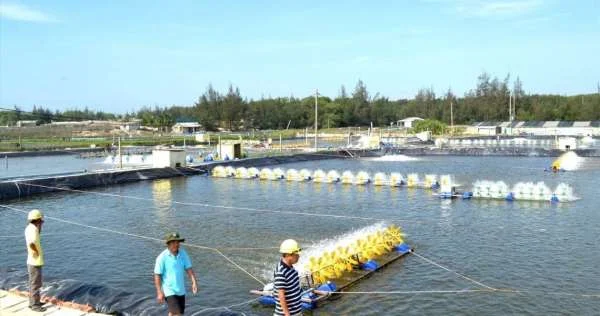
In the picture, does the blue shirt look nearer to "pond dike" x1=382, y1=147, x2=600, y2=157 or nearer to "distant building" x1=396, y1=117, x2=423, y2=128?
"pond dike" x1=382, y1=147, x2=600, y2=157

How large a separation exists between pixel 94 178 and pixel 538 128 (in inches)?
3280

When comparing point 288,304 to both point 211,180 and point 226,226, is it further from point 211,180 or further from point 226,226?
point 211,180

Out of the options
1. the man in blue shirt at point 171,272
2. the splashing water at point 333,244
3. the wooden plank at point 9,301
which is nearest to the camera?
the man in blue shirt at point 171,272

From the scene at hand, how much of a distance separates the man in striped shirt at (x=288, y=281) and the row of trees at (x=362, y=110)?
98648mm

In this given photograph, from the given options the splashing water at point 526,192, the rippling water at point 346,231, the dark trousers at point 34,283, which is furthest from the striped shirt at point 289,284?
the splashing water at point 526,192

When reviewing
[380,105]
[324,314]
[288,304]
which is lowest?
[324,314]

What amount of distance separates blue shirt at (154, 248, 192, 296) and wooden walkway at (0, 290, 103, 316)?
94.3 inches

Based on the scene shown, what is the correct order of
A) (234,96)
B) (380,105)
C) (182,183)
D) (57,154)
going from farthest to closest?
(380,105) < (234,96) < (57,154) < (182,183)

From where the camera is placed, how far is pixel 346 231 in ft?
62.4

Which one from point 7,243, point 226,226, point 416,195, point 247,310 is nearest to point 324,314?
point 247,310

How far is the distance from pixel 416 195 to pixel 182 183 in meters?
13.8

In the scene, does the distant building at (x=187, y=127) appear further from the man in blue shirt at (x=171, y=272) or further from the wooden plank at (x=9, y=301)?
the man in blue shirt at (x=171, y=272)

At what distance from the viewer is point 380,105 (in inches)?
5241

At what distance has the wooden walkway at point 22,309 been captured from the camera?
8958mm
